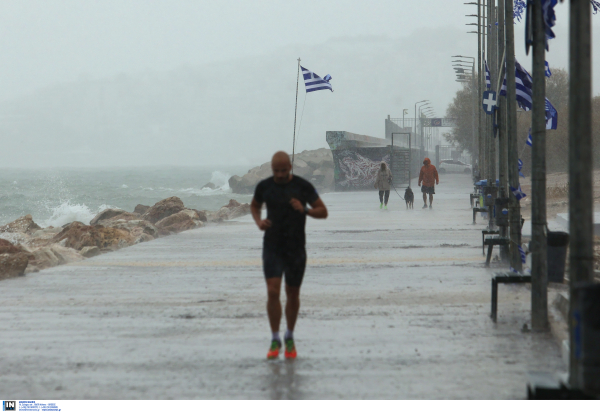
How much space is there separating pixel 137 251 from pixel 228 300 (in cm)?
656

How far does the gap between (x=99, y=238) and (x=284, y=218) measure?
12.2 m

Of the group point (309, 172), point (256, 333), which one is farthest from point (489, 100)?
point (309, 172)

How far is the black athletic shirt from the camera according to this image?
6199 millimetres

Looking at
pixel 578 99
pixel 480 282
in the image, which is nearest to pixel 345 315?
pixel 480 282

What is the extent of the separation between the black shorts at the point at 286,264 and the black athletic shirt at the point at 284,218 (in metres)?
0.04

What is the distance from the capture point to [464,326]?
24.8 ft

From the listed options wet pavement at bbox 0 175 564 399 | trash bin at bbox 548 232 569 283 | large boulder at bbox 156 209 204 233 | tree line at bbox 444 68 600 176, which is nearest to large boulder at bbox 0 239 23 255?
wet pavement at bbox 0 175 564 399

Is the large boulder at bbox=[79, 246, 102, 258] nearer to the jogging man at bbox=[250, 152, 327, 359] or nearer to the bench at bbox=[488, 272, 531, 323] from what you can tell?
the bench at bbox=[488, 272, 531, 323]

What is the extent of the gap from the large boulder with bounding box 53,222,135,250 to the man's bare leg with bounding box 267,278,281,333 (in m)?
11.2

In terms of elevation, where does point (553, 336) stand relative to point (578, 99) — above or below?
below

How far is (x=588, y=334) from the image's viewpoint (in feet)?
12.9

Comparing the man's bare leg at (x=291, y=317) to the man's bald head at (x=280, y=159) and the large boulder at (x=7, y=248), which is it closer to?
the man's bald head at (x=280, y=159)

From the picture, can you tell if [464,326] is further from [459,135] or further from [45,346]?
[459,135]

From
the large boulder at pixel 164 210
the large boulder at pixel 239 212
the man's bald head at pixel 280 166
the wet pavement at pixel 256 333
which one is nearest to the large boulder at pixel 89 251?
the wet pavement at pixel 256 333
